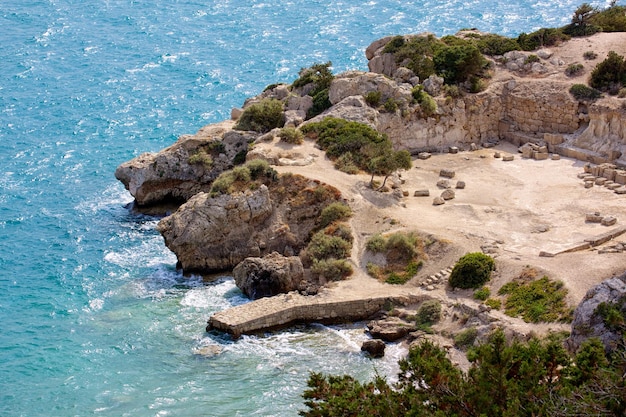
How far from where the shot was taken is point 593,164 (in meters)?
60.0

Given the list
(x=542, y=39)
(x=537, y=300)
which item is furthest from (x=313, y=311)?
(x=542, y=39)

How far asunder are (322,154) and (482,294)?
683 inches

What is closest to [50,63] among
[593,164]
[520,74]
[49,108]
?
[49,108]

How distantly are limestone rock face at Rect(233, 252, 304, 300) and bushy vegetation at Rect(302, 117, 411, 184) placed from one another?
8.75 metres

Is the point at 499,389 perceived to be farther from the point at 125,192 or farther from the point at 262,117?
the point at 125,192

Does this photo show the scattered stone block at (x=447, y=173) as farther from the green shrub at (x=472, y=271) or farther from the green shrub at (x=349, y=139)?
the green shrub at (x=472, y=271)

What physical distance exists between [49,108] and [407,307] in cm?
4736

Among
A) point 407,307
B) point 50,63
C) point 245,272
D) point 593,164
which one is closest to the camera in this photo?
point 407,307

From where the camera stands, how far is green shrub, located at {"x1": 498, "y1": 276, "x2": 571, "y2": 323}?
40812 mm

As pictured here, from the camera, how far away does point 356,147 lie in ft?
187

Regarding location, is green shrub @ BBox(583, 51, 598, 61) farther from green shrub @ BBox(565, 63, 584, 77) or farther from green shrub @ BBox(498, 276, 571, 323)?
green shrub @ BBox(498, 276, 571, 323)

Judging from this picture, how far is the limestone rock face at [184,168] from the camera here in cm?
6197

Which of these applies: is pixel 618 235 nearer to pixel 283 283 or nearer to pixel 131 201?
pixel 283 283

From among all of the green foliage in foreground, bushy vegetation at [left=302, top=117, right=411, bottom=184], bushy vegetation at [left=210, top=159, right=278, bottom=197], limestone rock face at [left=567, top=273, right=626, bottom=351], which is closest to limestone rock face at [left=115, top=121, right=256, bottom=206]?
bushy vegetation at [left=302, top=117, right=411, bottom=184]
